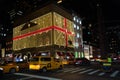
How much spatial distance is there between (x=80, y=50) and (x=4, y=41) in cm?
4380

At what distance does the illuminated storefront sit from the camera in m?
52.4

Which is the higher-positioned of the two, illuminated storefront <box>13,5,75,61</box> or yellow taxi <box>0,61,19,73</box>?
illuminated storefront <box>13,5,75,61</box>

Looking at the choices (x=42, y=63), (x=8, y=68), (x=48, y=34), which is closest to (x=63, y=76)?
(x=42, y=63)

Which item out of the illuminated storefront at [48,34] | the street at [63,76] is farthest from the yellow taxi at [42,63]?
the illuminated storefront at [48,34]

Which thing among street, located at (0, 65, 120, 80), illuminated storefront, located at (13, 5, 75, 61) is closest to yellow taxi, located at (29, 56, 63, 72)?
street, located at (0, 65, 120, 80)

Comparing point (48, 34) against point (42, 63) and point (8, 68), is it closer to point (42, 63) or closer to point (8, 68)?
point (42, 63)

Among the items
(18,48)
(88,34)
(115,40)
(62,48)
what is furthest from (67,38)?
(115,40)

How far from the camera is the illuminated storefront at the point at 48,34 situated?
52406mm

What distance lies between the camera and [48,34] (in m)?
53.1

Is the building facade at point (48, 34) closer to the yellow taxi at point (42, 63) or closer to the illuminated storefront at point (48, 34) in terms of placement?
the illuminated storefront at point (48, 34)

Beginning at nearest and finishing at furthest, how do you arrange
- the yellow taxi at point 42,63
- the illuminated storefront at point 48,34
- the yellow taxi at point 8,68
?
the yellow taxi at point 8,68 < the yellow taxi at point 42,63 < the illuminated storefront at point 48,34

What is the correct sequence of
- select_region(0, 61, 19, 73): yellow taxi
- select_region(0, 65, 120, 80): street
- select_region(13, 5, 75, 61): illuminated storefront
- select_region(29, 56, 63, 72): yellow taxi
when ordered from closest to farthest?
select_region(0, 65, 120, 80): street
select_region(0, 61, 19, 73): yellow taxi
select_region(29, 56, 63, 72): yellow taxi
select_region(13, 5, 75, 61): illuminated storefront

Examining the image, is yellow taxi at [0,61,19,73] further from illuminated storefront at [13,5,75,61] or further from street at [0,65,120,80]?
illuminated storefront at [13,5,75,61]

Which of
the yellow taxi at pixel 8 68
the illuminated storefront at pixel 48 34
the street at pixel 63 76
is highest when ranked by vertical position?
the illuminated storefront at pixel 48 34
